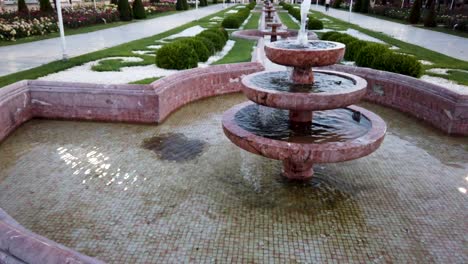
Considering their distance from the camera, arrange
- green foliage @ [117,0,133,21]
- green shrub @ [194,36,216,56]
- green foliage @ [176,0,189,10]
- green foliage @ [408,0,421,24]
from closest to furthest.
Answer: green shrub @ [194,36,216,56] < green foliage @ [117,0,133,21] < green foliage @ [408,0,421,24] < green foliage @ [176,0,189,10]

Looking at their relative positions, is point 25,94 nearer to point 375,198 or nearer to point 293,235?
point 293,235

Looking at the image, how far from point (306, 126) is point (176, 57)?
5.61m

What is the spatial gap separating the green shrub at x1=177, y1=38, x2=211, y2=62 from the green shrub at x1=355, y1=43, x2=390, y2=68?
4.33 metres

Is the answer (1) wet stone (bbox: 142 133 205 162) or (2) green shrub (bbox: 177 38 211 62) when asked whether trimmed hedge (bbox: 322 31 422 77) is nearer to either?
(2) green shrub (bbox: 177 38 211 62)

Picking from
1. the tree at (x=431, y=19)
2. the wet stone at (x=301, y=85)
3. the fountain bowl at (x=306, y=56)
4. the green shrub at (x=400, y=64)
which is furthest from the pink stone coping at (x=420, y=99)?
the tree at (x=431, y=19)

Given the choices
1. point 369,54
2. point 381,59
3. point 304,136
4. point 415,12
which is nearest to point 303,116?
point 304,136

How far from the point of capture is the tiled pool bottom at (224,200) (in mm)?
3982

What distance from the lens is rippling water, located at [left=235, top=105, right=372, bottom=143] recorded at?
202 inches

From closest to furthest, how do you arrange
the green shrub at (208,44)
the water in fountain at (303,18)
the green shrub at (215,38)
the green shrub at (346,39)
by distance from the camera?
the water in fountain at (303,18) → the green shrub at (346,39) → the green shrub at (208,44) → the green shrub at (215,38)

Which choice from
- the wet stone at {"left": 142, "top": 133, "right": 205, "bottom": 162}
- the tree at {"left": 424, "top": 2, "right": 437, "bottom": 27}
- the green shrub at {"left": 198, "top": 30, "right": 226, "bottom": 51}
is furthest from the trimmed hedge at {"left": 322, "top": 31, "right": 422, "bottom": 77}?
the tree at {"left": 424, "top": 2, "right": 437, "bottom": 27}

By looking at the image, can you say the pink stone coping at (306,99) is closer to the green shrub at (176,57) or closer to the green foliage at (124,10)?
the green shrub at (176,57)

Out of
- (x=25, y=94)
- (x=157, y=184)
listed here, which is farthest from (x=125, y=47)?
(x=157, y=184)

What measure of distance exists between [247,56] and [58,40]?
9732mm

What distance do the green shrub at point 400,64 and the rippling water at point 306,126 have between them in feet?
13.7
